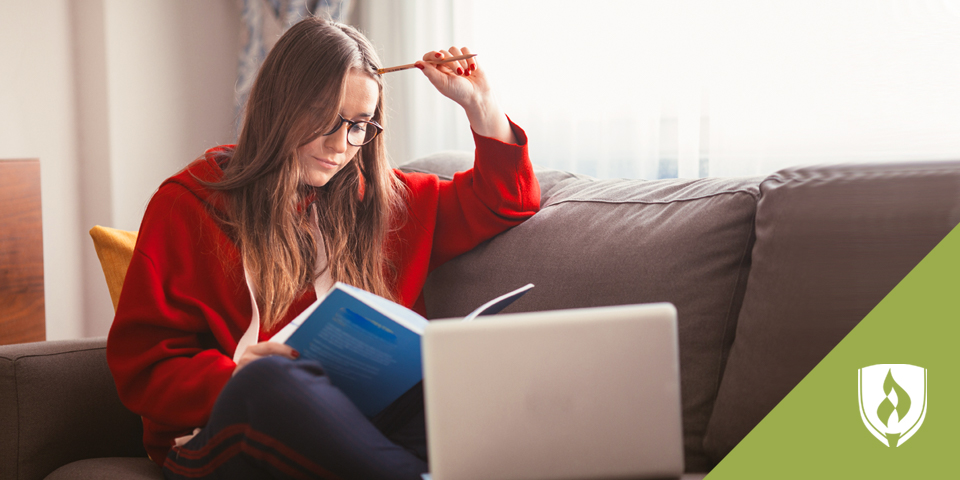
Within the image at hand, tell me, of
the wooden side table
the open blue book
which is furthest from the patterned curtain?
the open blue book

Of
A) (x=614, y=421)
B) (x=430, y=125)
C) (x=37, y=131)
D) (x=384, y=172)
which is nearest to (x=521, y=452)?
(x=614, y=421)

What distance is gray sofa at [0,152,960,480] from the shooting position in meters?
0.86

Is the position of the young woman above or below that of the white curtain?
below

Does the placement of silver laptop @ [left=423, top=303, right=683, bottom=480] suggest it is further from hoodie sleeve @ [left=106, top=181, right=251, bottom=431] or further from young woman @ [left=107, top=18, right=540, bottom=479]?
hoodie sleeve @ [left=106, top=181, right=251, bottom=431]

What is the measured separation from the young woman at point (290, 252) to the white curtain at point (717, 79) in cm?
58

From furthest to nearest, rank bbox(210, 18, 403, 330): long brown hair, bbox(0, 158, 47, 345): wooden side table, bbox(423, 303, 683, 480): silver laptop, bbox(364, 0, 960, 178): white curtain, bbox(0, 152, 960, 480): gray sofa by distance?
bbox(0, 158, 47, 345): wooden side table, bbox(364, 0, 960, 178): white curtain, bbox(210, 18, 403, 330): long brown hair, bbox(0, 152, 960, 480): gray sofa, bbox(423, 303, 683, 480): silver laptop

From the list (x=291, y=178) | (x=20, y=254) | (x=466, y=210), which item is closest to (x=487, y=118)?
(x=466, y=210)

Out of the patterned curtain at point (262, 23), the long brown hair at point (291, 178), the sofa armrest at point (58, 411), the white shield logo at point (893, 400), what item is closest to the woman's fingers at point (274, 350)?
the long brown hair at point (291, 178)

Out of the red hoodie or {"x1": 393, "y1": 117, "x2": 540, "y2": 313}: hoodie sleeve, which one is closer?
the red hoodie

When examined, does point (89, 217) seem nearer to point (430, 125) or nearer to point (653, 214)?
point (430, 125)

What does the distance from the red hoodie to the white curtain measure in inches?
23.0

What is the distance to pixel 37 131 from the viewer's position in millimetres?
2100

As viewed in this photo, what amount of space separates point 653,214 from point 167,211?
0.78 m

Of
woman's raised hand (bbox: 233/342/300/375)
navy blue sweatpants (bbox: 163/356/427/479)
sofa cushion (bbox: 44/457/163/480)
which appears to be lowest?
sofa cushion (bbox: 44/457/163/480)
